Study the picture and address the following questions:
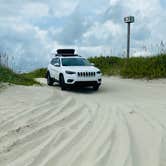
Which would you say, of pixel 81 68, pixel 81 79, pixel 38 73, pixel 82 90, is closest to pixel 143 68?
pixel 82 90

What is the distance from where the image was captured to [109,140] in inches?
309

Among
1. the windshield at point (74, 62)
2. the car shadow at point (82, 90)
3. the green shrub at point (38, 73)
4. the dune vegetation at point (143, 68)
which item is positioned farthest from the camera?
the green shrub at point (38, 73)

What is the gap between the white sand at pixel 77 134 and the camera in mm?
6629

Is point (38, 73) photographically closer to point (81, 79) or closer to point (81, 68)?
point (81, 68)

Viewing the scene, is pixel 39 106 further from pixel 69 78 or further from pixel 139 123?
pixel 69 78

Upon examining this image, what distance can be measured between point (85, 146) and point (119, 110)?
16.9ft

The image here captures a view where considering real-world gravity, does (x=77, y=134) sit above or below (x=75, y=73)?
below

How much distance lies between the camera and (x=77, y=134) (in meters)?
8.34

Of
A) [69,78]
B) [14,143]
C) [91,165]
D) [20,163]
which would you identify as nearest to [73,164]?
[91,165]

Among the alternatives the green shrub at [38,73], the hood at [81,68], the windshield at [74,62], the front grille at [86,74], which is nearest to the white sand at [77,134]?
the front grille at [86,74]

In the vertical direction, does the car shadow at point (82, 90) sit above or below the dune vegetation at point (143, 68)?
below

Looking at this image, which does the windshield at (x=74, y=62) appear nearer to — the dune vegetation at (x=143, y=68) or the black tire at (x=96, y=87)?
the black tire at (x=96, y=87)

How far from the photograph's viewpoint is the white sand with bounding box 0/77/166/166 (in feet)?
21.7

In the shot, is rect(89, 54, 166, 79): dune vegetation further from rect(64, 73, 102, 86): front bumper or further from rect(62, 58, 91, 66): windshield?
rect(64, 73, 102, 86): front bumper
